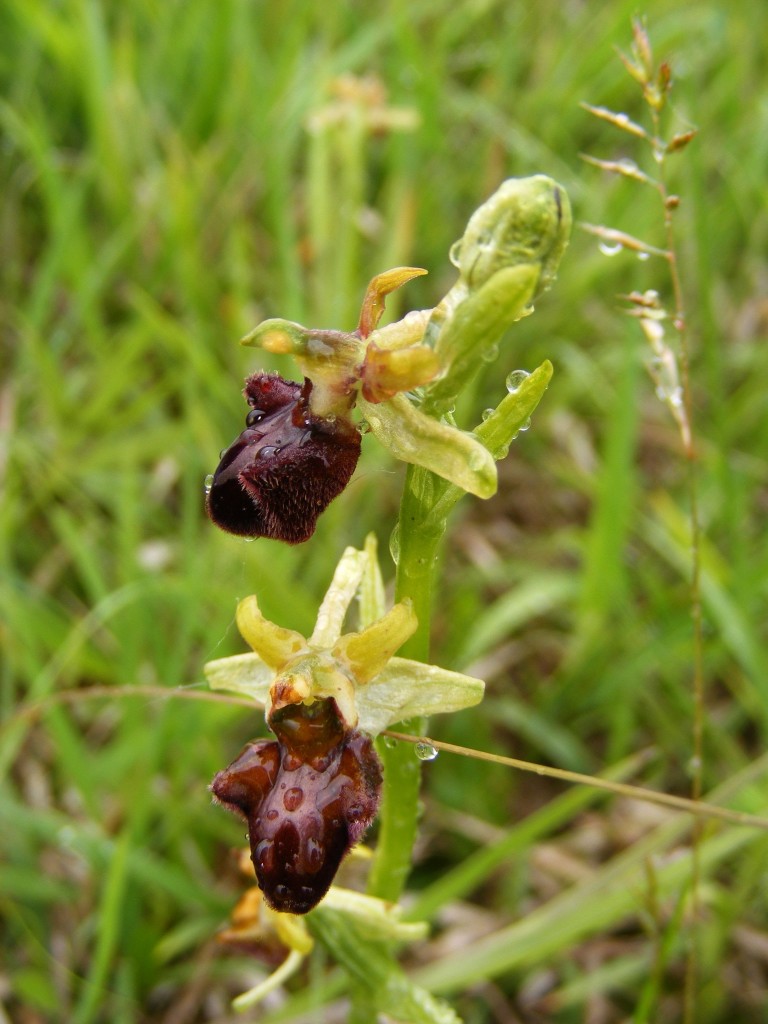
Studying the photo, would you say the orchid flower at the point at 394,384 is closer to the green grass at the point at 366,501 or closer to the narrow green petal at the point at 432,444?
the narrow green petal at the point at 432,444

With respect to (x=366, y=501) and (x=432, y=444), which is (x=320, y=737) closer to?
(x=432, y=444)

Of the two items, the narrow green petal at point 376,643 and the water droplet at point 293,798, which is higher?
the narrow green petal at point 376,643

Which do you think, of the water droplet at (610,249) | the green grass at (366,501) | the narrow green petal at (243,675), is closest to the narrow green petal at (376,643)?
the narrow green petal at (243,675)

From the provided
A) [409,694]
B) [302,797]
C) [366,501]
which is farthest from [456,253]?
[366,501]

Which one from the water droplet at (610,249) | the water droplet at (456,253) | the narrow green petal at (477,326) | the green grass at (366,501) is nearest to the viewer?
the narrow green petal at (477,326)

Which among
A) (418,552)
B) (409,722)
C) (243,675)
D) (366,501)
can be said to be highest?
(418,552)

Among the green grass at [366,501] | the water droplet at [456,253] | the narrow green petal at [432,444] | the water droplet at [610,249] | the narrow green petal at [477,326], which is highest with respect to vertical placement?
the water droplet at [456,253]

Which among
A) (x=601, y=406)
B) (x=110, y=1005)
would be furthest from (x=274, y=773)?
(x=601, y=406)
